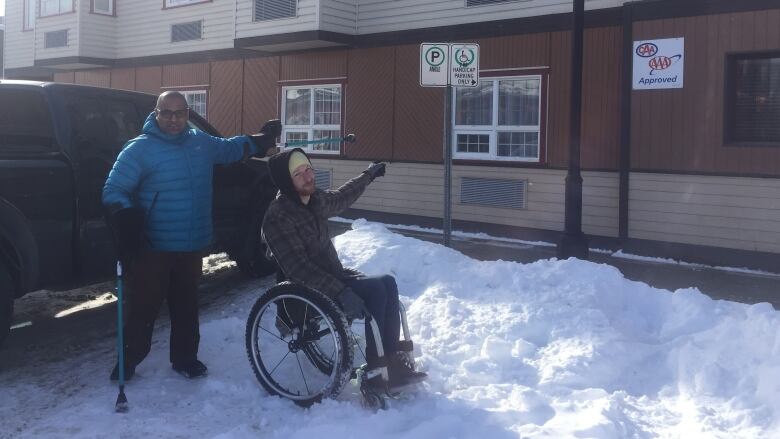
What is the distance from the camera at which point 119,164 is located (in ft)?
15.9

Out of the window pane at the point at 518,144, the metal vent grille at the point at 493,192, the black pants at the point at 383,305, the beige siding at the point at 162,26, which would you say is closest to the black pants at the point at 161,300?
the black pants at the point at 383,305

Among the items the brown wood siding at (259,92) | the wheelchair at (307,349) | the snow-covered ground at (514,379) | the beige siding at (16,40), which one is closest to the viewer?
the snow-covered ground at (514,379)

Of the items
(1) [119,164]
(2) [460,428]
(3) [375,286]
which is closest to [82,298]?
(1) [119,164]

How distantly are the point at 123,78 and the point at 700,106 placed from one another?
14.2 meters

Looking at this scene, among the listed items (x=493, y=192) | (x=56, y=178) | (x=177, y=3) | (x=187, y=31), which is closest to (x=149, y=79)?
(x=187, y=31)

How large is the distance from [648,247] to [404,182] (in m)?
4.50

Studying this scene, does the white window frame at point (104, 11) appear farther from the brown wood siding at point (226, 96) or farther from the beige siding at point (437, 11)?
the beige siding at point (437, 11)

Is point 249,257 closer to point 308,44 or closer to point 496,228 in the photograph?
point 496,228

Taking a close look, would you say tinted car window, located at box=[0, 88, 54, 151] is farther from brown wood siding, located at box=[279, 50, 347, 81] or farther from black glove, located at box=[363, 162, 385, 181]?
brown wood siding, located at box=[279, 50, 347, 81]

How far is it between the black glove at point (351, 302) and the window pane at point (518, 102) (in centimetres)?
803

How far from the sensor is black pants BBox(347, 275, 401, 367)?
15.1 feet

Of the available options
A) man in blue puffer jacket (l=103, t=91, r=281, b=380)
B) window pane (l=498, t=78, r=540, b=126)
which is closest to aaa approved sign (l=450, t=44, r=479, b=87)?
man in blue puffer jacket (l=103, t=91, r=281, b=380)

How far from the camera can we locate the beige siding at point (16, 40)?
74.1 ft

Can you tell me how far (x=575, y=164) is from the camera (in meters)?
9.63
